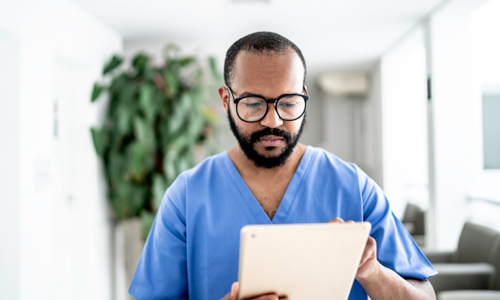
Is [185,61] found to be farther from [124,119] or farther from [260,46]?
[260,46]

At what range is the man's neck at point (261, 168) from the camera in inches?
40.5

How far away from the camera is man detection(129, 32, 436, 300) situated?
2.97 ft

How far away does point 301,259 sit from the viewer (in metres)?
0.63

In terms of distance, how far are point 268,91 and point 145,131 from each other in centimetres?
198

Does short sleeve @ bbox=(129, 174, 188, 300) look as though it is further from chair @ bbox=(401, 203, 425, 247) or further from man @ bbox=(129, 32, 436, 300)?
chair @ bbox=(401, 203, 425, 247)

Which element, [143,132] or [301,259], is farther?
[143,132]

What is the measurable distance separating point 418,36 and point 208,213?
2.94 meters

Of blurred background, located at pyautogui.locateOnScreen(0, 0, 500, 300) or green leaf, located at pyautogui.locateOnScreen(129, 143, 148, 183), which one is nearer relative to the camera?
blurred background, located at pyautogui.locateOnScreen(0, 0, 500, 300)

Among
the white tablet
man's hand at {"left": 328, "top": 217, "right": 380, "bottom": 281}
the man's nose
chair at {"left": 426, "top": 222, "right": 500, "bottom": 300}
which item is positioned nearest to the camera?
the white tablet

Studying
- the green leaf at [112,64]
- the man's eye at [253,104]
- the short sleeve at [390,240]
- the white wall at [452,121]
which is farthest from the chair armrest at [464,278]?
the green leaf at [112,64]

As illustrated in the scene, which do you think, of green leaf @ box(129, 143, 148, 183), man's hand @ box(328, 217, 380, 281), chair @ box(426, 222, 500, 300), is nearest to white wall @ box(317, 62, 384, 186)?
chair @ box(426, 222, 500, 300)

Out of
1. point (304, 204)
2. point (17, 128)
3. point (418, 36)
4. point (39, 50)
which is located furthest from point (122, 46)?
point (304, 204)

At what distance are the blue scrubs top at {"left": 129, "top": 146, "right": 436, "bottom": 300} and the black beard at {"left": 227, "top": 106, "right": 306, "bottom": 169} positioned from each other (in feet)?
0.24

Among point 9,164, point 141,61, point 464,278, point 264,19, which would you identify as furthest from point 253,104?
point 141,61
